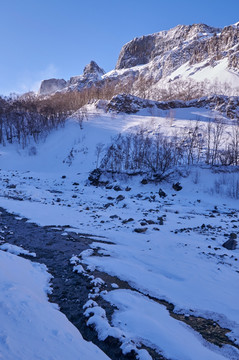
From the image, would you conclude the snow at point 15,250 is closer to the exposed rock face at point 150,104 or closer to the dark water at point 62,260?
the dark water at point 62,260

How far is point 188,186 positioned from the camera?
25656mm

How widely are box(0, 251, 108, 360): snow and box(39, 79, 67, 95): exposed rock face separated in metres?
171

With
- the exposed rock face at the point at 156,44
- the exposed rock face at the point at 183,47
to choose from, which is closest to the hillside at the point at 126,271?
the exposed rock face at the point at 183,47

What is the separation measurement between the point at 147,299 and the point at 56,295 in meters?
2.19

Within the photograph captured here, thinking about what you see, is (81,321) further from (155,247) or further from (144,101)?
(144,101)

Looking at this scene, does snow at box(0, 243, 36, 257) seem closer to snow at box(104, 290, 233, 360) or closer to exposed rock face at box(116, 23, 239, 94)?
snow at box(104, 290, 233, 360)

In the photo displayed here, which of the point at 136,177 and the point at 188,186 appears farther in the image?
the point at 136,177

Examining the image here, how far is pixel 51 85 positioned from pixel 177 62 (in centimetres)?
9463

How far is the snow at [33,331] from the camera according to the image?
2.89m

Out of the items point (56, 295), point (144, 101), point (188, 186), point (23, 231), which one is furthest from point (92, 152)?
point (56, 295)

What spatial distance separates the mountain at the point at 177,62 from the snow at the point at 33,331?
7903cm

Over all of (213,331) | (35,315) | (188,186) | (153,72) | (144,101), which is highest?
(153,72)

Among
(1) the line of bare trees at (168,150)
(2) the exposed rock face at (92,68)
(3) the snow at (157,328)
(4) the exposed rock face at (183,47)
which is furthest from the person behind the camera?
(2) the exposed rock face at (92,68)

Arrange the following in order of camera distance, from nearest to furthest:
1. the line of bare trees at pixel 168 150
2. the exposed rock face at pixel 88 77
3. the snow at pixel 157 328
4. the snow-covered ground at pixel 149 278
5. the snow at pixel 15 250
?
the snow at pixel 157 328, the snow-covered ground at pixel 149 278, the snow at pixel 15 250, the line of bare trees at pixel 168 150, the exposed rock face at pixel 88 77
